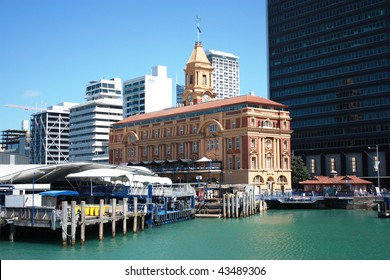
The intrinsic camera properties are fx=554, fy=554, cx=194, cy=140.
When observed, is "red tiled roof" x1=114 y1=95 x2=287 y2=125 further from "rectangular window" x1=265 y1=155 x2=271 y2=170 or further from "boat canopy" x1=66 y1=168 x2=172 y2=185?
"boat canopy" x1=66 y1=168 x2=172 y2=185

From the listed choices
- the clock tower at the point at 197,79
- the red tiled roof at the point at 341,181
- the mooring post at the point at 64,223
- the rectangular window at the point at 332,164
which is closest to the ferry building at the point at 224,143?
the clock tower at the point at 197,79

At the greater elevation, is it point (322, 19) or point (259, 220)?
point (322, 19)

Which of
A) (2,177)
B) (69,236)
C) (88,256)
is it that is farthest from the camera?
(2,177)

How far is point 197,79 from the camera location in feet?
485

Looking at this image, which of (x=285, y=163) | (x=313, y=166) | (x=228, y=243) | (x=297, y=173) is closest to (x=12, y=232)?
(x=228, y=243)

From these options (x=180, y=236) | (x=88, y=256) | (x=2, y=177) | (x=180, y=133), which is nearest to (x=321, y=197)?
(x=180, y=133)

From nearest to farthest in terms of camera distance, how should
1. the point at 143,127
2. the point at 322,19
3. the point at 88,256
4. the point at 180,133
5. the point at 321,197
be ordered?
the point at 88,256, the point at 321,197, the point at 180,133, the point at 143,127, the point at 322,19

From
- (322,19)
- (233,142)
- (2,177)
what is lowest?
(2,177)

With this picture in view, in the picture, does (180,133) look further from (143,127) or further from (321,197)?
(321,197)

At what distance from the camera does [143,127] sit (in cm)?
14400

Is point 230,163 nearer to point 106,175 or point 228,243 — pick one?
point 106,175

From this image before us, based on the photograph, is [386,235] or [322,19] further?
[322,19]

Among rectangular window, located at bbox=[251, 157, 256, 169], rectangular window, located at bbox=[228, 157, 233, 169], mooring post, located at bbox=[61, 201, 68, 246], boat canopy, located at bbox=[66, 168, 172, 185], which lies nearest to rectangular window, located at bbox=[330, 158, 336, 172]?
rectangular window, located at bbox=[251, 157, 256, 169]

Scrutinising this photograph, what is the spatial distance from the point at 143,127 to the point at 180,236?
84824mm
